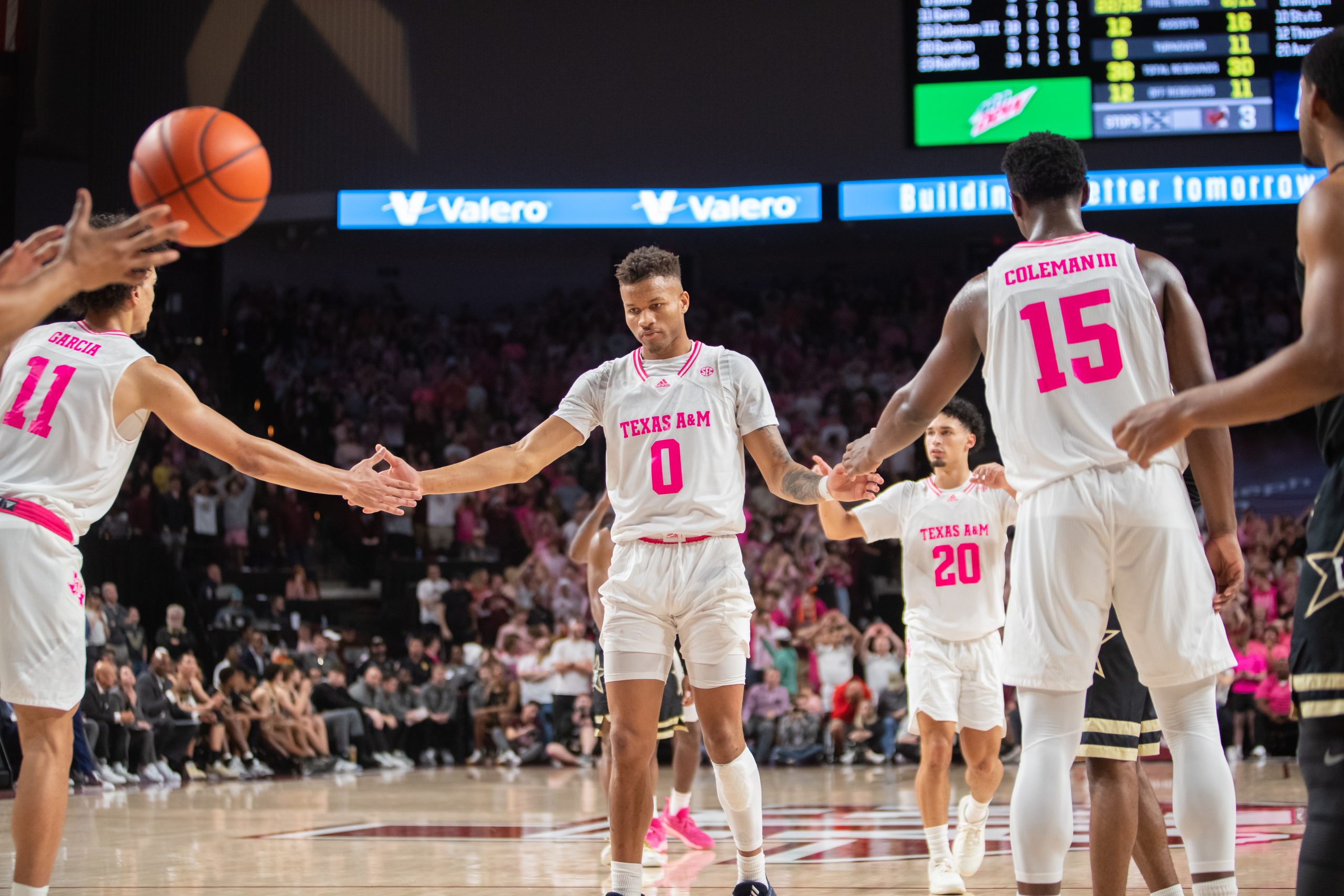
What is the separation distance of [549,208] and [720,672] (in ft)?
43.6

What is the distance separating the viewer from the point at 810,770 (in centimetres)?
1298

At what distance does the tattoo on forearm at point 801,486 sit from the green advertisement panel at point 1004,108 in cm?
1082

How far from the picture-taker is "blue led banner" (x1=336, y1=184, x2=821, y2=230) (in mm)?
17000

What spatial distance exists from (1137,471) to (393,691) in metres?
12.2

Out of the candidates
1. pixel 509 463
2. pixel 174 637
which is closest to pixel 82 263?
pixel 509 463

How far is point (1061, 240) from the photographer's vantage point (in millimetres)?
3605

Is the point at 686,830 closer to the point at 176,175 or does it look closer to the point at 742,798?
the point at 742,798

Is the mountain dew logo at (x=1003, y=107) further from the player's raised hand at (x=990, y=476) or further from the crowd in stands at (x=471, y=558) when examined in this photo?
the player's raised hand at (x=990, y=476)

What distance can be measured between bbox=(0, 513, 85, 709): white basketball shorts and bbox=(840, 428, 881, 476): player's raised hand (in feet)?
8.44

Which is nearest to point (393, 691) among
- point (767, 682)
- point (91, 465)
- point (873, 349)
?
point (767, 682)

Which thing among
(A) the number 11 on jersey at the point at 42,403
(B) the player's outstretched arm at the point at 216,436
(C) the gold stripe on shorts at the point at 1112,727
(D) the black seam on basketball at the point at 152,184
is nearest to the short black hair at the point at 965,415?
(C) the gold stripe on shorts at the point at 1112,727

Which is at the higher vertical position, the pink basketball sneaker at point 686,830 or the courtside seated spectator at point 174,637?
the courtside seated spectator at point 174,637

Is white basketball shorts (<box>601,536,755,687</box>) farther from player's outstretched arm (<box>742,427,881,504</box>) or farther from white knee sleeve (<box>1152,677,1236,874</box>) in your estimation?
white knee sleeve (<box>1152,677,1236,874</box>)

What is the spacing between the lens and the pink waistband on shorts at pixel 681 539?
16.0 ft
